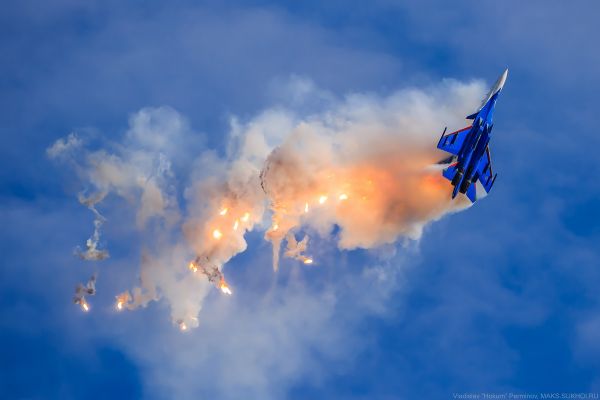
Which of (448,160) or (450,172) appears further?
(448,160)

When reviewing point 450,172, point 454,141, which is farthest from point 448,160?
point 450,172

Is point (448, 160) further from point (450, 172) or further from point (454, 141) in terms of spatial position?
point (450, 172)

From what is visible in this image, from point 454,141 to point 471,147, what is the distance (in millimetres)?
2958

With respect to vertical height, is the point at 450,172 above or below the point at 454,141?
below

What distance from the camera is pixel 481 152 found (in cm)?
14300

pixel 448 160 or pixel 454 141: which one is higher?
pixel 448 160

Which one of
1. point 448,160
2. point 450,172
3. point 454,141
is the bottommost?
point 450,172

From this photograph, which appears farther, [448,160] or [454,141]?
[448,160]

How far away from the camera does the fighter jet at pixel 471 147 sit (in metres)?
142

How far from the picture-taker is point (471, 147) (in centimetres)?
14238

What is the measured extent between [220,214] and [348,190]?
638 inches

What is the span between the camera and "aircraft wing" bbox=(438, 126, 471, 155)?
14425cm

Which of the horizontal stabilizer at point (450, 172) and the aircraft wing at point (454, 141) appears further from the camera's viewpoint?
the aircraft wing at point (454, 141)

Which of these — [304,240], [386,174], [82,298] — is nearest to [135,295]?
[82,298]
